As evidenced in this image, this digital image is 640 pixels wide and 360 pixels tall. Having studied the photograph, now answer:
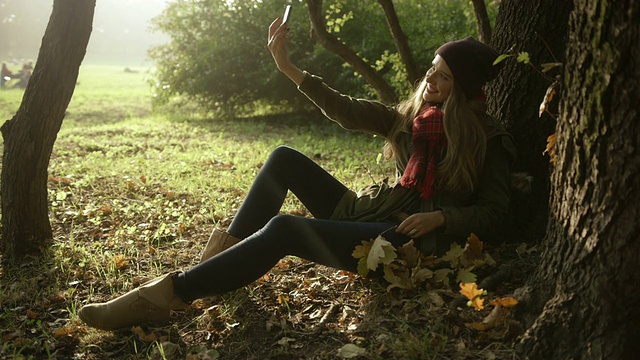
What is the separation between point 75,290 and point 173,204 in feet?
5.84

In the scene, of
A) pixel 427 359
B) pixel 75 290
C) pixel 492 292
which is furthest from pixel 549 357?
pixel 75 290

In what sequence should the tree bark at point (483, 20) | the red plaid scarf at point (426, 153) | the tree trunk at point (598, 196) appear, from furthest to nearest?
the tree bark at point (483, 20) < the red plaid scarf at point (426, 153) < the tree trunk at point (598, 196)

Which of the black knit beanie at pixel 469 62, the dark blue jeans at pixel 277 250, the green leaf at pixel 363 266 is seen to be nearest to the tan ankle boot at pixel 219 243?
the dark blue jeans at pixel 277 250

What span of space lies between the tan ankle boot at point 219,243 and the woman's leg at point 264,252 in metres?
0.42

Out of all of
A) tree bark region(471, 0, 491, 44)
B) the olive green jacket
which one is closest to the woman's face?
the olive green jacket

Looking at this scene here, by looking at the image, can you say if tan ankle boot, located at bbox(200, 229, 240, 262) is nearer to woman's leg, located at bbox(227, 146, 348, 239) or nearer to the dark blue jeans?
woman's leg, located at bbox(227, 146, 348, 239)

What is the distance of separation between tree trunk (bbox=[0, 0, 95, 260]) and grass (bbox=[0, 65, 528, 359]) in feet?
0.81

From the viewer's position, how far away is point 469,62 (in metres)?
2.64

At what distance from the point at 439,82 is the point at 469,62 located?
177 millimetres

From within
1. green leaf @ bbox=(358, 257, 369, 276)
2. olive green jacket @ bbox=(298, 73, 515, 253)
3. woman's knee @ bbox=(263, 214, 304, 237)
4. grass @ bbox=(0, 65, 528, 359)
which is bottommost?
grass @ bbox=(0, 65, 528, 359)

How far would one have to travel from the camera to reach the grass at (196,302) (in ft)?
8.02

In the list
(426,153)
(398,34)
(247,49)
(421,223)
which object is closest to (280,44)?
(426,153)

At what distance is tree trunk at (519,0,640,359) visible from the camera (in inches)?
68.5

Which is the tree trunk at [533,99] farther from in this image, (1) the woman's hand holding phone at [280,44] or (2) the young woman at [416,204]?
(1) the woman's hand holding phone at [280,44]
